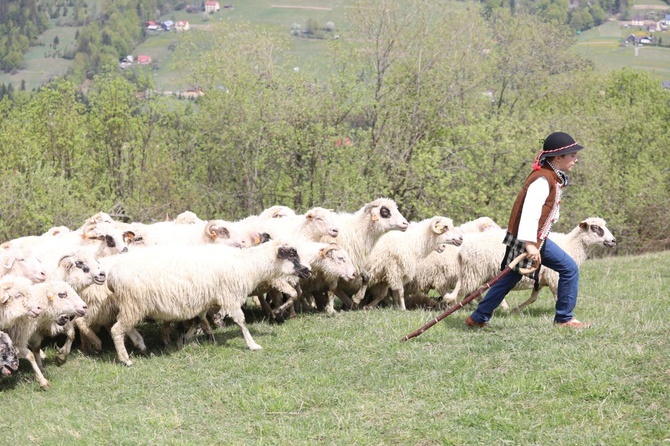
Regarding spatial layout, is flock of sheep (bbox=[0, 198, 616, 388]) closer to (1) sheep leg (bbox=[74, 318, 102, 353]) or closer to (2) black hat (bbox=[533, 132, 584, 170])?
(1) sheep leg (bbox=[74, 318, 102, 353])

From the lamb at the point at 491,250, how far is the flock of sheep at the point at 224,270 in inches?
0.7

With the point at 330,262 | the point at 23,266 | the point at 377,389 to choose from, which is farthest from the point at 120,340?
the point at 377,389

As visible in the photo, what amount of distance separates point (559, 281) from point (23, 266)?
7.25 m

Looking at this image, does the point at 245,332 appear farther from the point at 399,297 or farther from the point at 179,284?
the point at 399,297

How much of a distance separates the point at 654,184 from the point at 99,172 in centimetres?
2551

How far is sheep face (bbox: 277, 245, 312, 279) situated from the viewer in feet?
37.1

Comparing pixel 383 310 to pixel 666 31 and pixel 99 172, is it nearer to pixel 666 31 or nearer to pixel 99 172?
pixel 99 172

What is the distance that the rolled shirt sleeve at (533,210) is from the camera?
30.8 feet

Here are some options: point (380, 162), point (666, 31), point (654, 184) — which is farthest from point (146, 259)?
point (666, 31)

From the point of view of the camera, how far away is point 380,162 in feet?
106

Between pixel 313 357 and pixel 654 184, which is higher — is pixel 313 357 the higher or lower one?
the higher one

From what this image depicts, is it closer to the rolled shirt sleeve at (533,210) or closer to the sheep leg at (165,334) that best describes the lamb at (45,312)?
the sheep leg at (165,334)

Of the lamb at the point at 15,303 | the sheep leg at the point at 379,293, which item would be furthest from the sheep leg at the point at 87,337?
the sheep leg at the point at 379,293

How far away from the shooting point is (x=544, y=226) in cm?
962
